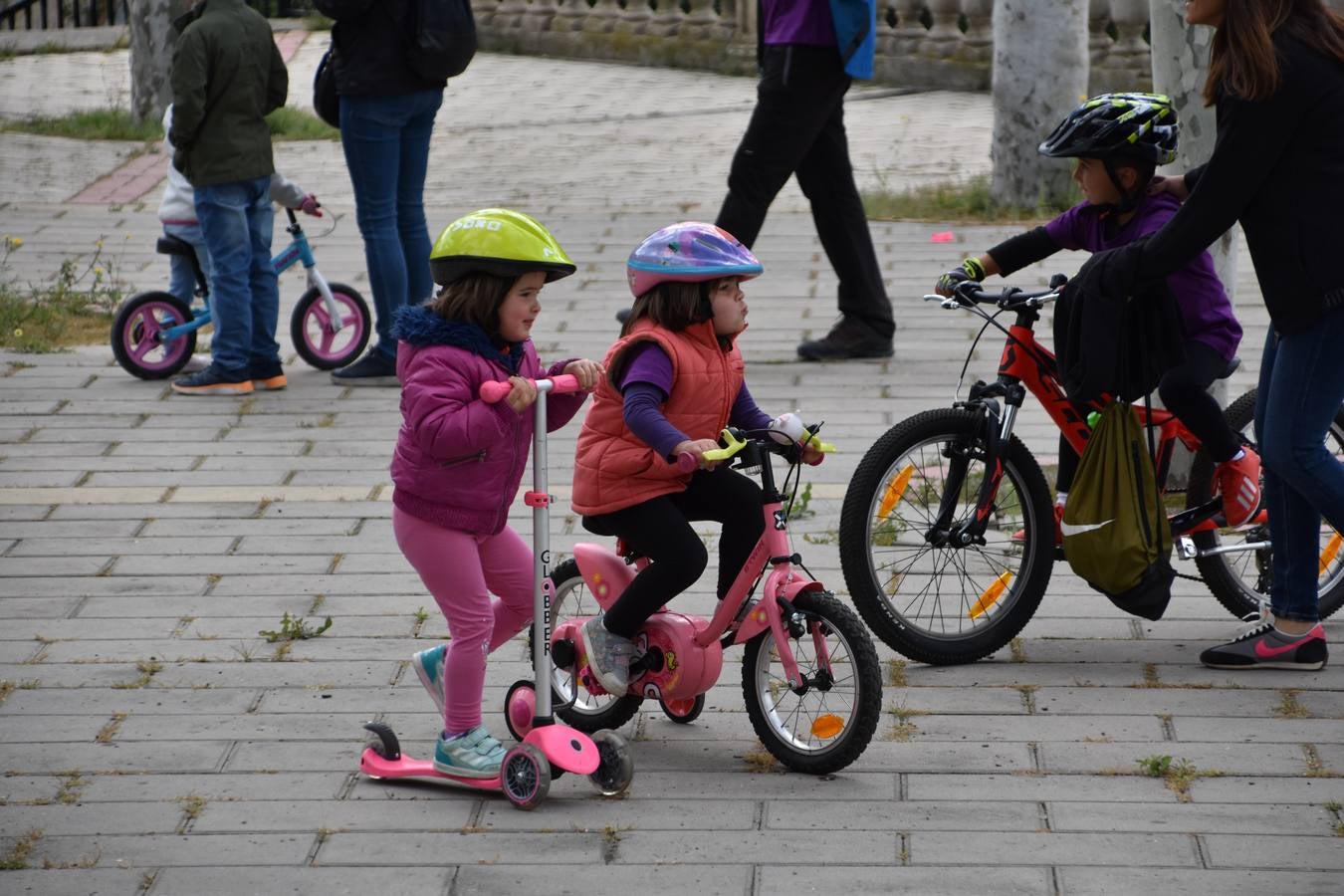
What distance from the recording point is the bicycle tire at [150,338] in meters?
8.62

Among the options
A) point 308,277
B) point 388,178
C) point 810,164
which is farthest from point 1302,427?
point 308,277

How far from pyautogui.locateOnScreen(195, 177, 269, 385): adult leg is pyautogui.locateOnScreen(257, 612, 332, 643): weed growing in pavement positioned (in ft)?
9.51

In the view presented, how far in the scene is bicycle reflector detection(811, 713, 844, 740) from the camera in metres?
4.54

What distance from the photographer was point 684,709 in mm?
4898

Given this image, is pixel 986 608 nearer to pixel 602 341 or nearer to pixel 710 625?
pixel 710 625

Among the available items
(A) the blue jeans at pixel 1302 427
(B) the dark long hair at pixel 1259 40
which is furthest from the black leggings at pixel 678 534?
(B) the dark long hair at pixel 1259 40

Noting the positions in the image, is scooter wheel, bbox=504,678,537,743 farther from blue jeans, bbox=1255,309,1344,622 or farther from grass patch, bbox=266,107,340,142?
grass patch, bbox=266,107,340,142

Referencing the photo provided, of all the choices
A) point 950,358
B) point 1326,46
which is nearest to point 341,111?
point 950,358

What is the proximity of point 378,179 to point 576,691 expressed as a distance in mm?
3763

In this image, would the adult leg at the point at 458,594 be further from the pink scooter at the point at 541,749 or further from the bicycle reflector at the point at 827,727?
the bicycle reflector at the point at 827,727

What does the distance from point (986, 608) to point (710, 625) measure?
1.14 meters

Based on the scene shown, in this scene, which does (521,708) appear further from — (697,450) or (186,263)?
(186,263)

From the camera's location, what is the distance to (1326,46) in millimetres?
4641

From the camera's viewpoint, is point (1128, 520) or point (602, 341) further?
point (602, 341)
